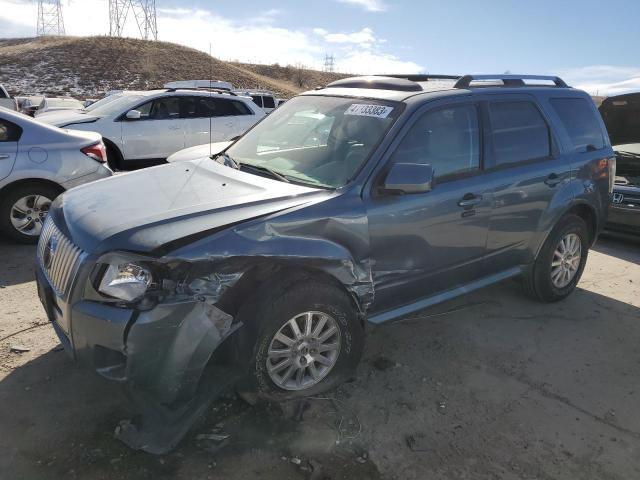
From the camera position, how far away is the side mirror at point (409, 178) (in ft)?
9.95

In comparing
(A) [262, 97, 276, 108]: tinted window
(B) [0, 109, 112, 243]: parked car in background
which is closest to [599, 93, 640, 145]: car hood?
(B) [0, 109, 112, 243]: parked car in background

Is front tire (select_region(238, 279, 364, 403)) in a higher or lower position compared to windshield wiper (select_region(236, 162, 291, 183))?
lower

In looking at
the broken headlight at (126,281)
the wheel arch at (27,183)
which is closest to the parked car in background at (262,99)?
the wheel arch at (27,183)

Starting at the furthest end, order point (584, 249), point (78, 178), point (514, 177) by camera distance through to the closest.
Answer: point (78, 178) < point (584, 249) < point (514, 177)

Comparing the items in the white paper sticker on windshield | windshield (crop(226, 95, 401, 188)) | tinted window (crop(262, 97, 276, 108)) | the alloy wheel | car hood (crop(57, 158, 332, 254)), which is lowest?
the alloy wheel

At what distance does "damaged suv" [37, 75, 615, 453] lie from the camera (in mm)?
2523

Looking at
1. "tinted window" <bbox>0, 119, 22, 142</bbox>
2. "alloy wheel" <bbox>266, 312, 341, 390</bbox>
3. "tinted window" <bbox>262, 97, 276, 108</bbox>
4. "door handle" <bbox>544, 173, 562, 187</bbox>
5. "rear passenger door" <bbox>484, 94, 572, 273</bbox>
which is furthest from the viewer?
"tinted window" <bbox>262, 97, 276, 108</bbox>

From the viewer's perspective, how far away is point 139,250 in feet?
8.10

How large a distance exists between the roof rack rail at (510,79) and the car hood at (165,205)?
5.30 feet

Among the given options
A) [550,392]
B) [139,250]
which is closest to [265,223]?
[139,250]

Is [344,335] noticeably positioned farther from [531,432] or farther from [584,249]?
[584,249]

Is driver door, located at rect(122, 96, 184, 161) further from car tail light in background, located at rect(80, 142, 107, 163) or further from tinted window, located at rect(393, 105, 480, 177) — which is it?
tinted window, located at rect(393, 105, 480, 177)

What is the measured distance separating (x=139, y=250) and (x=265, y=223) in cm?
65

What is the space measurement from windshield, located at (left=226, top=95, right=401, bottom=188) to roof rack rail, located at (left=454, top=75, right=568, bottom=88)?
79 cm
